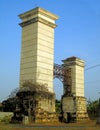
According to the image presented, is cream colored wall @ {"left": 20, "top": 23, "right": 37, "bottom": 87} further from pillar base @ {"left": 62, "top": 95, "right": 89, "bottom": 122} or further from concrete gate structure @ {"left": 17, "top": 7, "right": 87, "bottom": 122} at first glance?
pillar base @ {"left": 62, "top": 95, "right": 89, "bottom": 122}

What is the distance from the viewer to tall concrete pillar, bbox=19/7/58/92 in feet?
132

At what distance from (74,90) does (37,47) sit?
18.0m

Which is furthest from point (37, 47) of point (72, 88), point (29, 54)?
point (72, 88)

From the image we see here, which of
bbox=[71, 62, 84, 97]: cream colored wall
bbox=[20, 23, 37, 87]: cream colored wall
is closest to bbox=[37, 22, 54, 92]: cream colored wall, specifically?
bbox=[20, 23, 37, 87]: cream colored wall

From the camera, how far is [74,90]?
55.8 m

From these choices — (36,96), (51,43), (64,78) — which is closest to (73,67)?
(64,78)

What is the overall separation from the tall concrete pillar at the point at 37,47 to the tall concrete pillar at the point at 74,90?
10.5 metres

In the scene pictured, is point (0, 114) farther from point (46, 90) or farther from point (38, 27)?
point (38, 27)

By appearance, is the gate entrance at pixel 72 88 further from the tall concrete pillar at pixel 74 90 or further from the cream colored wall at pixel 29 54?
the cream colored wall at pixel 29 54

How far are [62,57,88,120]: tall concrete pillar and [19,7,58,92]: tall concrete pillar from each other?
1054 centimetres

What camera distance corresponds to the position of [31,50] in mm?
41219

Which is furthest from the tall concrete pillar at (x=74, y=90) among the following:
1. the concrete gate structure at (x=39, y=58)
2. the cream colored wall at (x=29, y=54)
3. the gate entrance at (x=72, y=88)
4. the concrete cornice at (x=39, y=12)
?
the concrete cornice at (x=39, y=12)

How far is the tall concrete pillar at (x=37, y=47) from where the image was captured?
4034 centimetres

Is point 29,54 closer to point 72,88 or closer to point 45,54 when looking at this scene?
point 45,54
